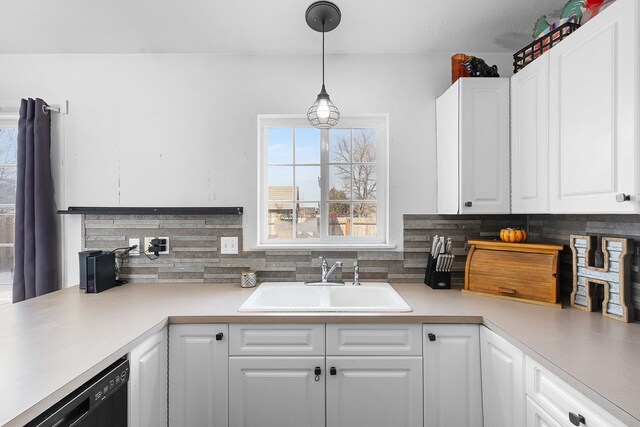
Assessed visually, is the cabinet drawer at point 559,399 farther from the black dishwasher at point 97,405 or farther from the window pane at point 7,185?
the window pane at point 7,185

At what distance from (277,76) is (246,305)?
1.49 meters

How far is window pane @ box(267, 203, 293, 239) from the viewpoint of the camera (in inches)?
88.1

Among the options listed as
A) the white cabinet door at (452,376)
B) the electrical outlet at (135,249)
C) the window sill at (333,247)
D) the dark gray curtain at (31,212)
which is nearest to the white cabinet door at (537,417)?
the white cabinet door at (452,376)

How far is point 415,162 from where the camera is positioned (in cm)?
213

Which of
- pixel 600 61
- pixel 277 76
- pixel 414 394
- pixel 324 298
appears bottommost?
pixel 414 394

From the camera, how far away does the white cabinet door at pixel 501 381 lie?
4.03 feet

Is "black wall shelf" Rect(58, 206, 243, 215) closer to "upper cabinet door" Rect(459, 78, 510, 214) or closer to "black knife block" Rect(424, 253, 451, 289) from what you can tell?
"black knife block" Rect(424, 253, 451, 289)

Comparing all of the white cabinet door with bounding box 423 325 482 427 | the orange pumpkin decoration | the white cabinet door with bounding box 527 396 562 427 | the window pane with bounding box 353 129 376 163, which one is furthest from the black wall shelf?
the white cabinet door with bounding box 527 396 562 427

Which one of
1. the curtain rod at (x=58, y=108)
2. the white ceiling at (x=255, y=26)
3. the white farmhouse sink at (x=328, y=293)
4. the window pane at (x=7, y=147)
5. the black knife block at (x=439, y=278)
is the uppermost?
the white ceiling at (x=255, y=26)

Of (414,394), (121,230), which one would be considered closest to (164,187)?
(121,230)

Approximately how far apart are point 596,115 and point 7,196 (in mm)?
3335

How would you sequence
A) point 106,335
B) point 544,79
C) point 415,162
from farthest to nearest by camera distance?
1. point 415,162
2. point 544,79
3. point 106,335

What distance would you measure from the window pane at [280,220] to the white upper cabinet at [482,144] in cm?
109

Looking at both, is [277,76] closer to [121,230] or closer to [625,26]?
[121,230]
